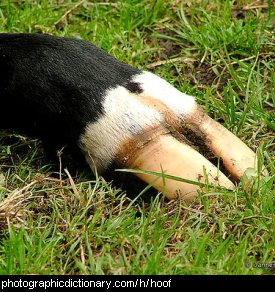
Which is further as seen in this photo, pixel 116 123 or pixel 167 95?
pixel 167 95

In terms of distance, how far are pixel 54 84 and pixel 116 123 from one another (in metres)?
0.39

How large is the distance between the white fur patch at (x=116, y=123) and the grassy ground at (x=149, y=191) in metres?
0.20

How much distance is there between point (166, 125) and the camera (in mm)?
4070

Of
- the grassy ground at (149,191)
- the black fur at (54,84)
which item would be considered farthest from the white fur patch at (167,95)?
the grassy ground at (149,191)

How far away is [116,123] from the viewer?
403cm

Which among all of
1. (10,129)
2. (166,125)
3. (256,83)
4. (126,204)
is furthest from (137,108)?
(256,83)

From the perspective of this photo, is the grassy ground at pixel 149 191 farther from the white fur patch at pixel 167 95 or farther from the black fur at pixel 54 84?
the white fur patch at pixel 167 95

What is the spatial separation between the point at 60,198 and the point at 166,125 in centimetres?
69

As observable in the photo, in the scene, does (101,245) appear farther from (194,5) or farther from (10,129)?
(194,5)

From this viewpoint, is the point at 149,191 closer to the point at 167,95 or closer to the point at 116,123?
the point at 116,123

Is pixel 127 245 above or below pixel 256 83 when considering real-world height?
below

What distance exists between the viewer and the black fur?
407 centimetres

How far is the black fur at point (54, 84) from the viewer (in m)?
4.07

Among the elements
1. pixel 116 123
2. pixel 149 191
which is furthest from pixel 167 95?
pixel 149 191
